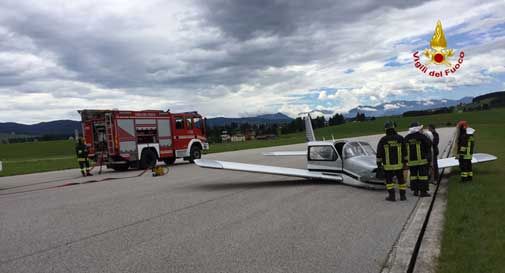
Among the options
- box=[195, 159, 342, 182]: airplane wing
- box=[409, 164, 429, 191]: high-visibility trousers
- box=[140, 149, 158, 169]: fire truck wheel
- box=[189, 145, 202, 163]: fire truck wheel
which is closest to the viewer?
box=[409, 164, 429, 191]: high-visibility trousers

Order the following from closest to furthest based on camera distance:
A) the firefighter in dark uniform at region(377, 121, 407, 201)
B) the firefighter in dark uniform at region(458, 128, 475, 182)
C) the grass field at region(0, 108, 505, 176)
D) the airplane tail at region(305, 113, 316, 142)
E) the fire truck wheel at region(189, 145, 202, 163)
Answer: the firefighter in dark uniform at region(377, 121, 407, 201) → the firefighter in dark uniform at region(458, 128, 475, 182) → the airplane tail at region(305, 113, 316, 142) → the fire truck wheel at region(189, 145, 202, 163) → the grass field at region(0, 108, 505, 176)

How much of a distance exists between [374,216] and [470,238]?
2.09 m

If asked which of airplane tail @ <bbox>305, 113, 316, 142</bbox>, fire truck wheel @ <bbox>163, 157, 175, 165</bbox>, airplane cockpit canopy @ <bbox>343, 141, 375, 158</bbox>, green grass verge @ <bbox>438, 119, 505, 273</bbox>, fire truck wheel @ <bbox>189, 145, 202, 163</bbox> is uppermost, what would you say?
airplane tail @ <bbox>305, 113, 316, 142</bbox>

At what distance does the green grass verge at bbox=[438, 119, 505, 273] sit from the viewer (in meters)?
4.71

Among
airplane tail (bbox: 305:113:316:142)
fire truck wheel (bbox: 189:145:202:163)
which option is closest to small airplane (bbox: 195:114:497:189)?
airplane tail (bbox: 305:113:316:142)

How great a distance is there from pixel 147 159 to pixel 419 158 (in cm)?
1417

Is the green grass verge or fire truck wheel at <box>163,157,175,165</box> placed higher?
fire truck wheel at <box>163,157,175,165</box>

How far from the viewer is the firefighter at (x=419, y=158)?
9.66 m

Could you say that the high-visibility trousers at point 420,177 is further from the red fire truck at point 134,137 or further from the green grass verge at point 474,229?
the red fire truck at point 134,137

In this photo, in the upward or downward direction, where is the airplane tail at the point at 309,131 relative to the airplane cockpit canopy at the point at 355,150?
upward

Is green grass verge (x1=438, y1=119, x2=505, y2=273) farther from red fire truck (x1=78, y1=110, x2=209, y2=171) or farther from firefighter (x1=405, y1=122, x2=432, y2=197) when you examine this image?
red fire truck (x1=78, y1=110, x2=209, y2=171)

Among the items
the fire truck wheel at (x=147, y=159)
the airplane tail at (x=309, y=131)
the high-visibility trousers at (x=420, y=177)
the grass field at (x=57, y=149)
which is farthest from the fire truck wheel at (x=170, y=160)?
the high-visibility trousers at (x=420, y=177)

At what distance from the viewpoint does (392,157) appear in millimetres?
9539

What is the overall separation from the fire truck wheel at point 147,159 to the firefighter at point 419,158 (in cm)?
1377
